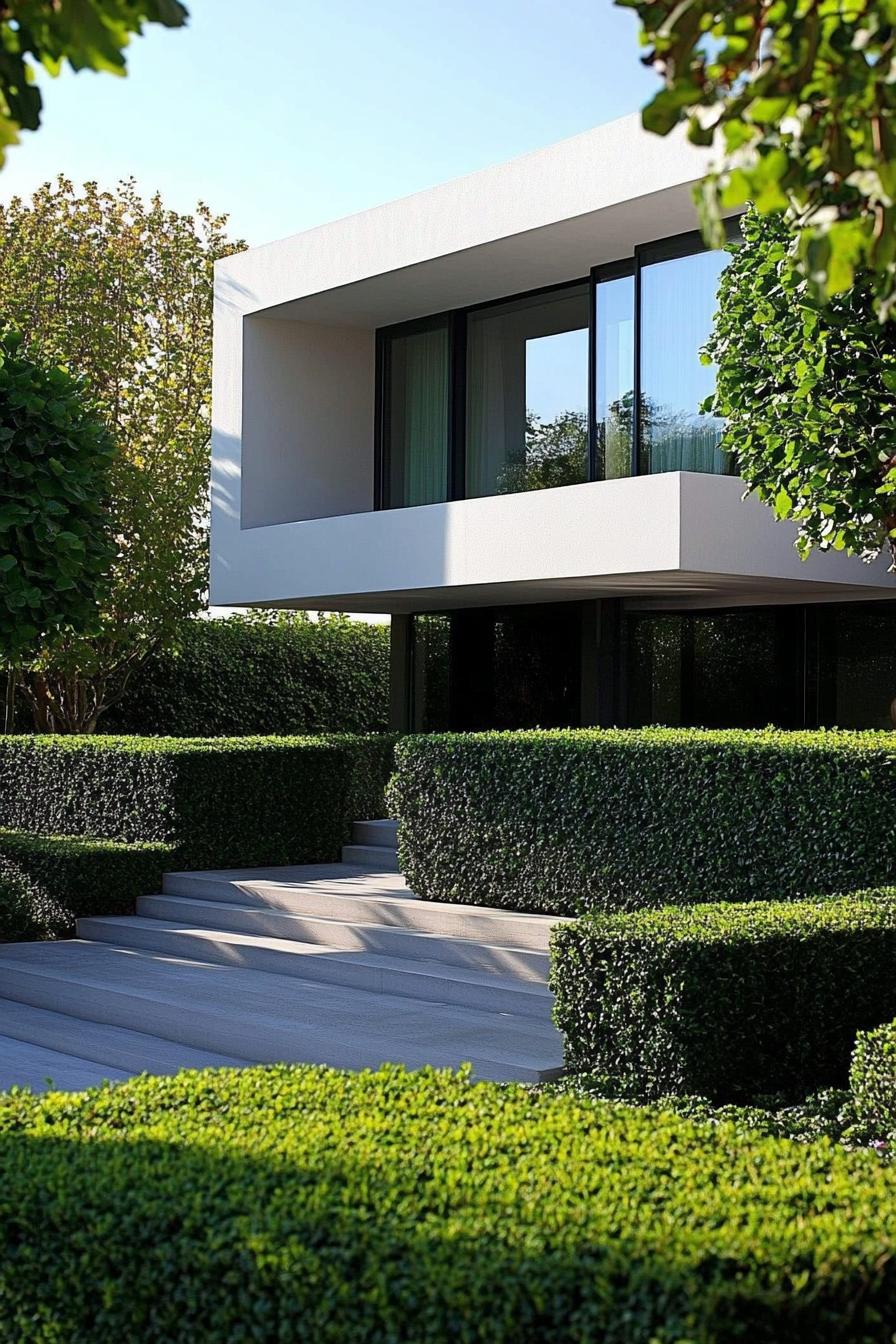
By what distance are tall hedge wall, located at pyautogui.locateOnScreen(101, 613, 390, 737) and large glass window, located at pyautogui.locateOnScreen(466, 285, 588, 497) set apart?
6.49 meters

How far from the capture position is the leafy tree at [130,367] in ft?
69.7

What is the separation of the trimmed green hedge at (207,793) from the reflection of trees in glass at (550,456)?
3.61 m

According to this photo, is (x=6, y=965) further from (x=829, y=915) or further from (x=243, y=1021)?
(x=829, y=915)

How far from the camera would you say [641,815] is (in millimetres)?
11016

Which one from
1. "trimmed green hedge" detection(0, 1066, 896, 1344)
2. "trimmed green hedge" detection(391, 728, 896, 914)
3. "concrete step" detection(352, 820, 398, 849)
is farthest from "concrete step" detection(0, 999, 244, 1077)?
"concrete step" detection(352, 820, 398, 849)

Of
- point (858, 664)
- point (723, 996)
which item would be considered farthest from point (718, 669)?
point (723, 996)

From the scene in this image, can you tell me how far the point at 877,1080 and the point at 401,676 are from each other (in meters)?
13.8

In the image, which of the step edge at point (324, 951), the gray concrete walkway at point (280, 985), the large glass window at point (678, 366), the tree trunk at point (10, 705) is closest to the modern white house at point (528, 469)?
the large glass window at point (678, 366)

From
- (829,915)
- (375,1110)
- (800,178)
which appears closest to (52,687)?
(829,915)

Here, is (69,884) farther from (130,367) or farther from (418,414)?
(130,367)

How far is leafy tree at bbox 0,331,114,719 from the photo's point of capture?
11.6 meters

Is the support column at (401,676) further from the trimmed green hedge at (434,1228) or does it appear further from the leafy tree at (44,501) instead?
the trimmed green hedge at (434,1228)

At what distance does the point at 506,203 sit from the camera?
1502 centimetres

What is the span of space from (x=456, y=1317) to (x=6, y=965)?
9.99m
